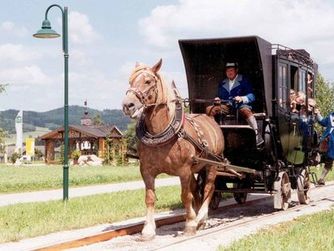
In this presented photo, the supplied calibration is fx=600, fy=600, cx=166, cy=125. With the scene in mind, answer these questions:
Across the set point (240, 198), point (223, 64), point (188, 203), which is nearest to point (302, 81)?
point (223, 64)

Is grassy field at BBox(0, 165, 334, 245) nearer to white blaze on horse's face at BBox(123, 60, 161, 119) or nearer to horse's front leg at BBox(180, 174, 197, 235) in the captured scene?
horse's front leg at BBox(180, 174, 197, 235)

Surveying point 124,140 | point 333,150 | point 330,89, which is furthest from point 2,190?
point 330,89

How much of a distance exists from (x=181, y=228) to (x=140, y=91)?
328 centimetres

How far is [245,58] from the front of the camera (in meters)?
12.7

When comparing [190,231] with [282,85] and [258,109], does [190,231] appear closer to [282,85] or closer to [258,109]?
[258,109]

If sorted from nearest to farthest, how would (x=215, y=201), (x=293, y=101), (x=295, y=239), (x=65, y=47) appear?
(x=295, y=239) → (x=215, y=201) → (x=293, y=101) → (x=65, y=47)

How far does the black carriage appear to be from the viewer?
11773 mm

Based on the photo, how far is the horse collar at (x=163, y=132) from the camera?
9.07 m

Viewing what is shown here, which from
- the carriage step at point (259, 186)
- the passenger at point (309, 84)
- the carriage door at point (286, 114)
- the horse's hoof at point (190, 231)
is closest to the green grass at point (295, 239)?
the horse's hoof at point (190, 231)

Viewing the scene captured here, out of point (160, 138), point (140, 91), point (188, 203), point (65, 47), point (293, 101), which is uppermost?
point (65, 47)

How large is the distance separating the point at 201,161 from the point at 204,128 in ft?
3.22

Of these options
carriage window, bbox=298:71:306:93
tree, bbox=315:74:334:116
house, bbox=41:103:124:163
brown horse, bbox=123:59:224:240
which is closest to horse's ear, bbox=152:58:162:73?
brown horse, bbox=123:59:224:240

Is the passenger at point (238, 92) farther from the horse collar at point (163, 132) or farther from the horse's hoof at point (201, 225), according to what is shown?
the horse collar at point (163, 132)

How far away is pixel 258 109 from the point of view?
41.6ft
